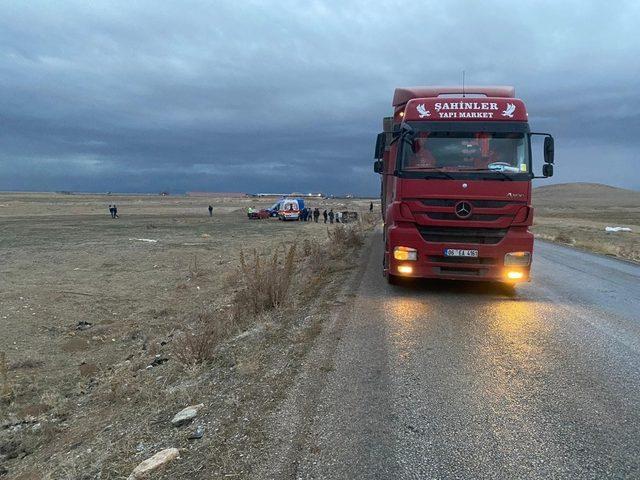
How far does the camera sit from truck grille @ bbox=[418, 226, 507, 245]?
750cm

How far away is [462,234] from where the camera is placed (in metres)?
7.56

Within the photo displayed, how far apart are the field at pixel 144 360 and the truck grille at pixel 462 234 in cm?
194

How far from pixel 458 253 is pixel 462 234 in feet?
1.07

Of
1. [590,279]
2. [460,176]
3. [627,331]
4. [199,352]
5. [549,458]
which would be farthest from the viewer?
[590,279]

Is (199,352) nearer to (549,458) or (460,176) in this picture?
(549,458)

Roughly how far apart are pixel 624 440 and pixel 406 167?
526cm

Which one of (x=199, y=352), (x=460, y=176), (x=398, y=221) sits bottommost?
(x=199, y=352)

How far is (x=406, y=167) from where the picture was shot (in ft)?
25.4

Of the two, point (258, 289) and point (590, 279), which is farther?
point (590, 279)

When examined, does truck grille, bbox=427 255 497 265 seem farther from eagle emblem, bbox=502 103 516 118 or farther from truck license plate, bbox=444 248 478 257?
eagle emblem, bbox=502 103 516 118

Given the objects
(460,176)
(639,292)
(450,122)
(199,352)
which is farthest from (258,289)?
(639,292)

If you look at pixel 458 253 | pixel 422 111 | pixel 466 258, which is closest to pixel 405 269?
pixel 458 253

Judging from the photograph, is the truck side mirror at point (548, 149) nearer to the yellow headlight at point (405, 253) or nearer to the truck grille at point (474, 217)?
the truck grille at point (474, 217)

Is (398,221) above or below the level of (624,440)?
above
